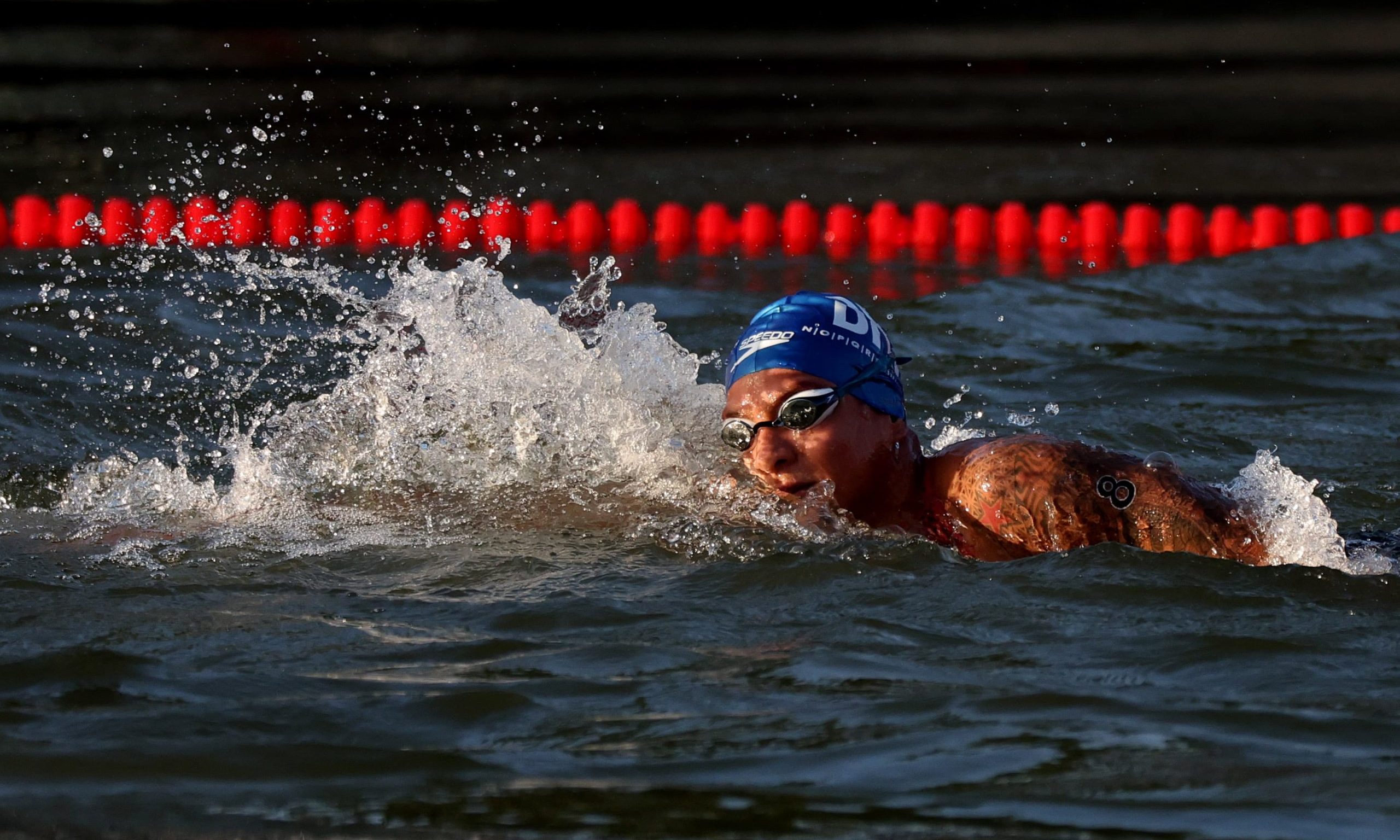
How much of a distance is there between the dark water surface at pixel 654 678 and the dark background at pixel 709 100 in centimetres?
411

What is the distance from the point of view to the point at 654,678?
8.73 ft

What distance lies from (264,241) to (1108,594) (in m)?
6.34

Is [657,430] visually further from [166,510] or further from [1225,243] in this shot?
[1225,243]

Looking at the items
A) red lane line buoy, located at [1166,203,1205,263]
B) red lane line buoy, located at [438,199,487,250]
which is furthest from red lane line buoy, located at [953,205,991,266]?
red lane line buoy, located at [438,199,487,250]

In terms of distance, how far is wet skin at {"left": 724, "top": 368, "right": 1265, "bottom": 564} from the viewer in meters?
3.28

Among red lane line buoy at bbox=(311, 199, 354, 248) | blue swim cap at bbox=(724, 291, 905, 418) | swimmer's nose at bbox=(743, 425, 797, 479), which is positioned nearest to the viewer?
swimmer's nose at bbox=(743, 425, 797, 479)

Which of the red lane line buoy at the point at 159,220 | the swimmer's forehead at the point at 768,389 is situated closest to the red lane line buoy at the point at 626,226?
the red lane line buoy at the point at 159,220

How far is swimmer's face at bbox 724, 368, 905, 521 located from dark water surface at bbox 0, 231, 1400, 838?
17cm

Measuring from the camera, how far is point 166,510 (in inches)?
153

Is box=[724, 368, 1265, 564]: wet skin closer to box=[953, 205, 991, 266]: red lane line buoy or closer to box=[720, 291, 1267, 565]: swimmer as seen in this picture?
box=[720, 291, 1267, 565]: swimmer

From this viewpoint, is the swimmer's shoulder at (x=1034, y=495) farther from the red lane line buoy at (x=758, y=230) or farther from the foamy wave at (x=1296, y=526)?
the red lane line buoy at (x=758, y=230)

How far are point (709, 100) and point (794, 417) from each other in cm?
567

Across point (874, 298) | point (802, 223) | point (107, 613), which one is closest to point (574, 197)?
point (802, 223)

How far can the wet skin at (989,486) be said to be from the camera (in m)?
3.28
